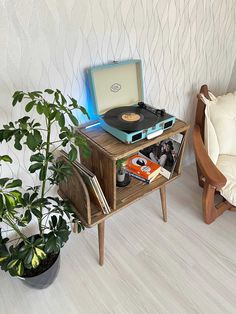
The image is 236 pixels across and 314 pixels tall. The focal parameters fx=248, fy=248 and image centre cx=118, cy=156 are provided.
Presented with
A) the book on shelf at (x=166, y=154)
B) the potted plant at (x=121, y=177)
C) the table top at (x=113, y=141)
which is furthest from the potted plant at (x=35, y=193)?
the book on shelf at (x=166, y=154)

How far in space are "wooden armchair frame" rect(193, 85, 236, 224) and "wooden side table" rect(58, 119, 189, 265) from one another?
175 mm

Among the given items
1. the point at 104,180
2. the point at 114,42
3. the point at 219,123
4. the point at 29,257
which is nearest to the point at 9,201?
the point at 29,257

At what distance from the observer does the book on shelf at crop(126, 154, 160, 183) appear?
4.44ft

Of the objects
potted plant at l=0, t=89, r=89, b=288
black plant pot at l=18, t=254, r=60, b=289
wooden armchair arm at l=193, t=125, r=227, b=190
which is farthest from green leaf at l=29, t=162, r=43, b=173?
wooden armchair arm at l=193, t=125, r=227, b=190

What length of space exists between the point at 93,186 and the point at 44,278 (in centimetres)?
53

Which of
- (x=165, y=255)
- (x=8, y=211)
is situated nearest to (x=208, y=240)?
(x=165, y=255)

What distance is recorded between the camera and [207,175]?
135cm

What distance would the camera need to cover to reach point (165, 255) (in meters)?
1.44

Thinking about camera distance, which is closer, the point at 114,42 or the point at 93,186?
the point at 93,186

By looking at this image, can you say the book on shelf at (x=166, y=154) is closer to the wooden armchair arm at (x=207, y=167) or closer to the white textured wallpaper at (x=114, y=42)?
the wooden armchair arm at (x=207, y=167)

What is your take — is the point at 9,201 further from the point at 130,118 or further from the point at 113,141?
the point at 130,118

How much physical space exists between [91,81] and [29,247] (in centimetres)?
76

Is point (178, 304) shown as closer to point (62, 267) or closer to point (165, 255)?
point (165, 255)

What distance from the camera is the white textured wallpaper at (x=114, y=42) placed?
3.16ft
